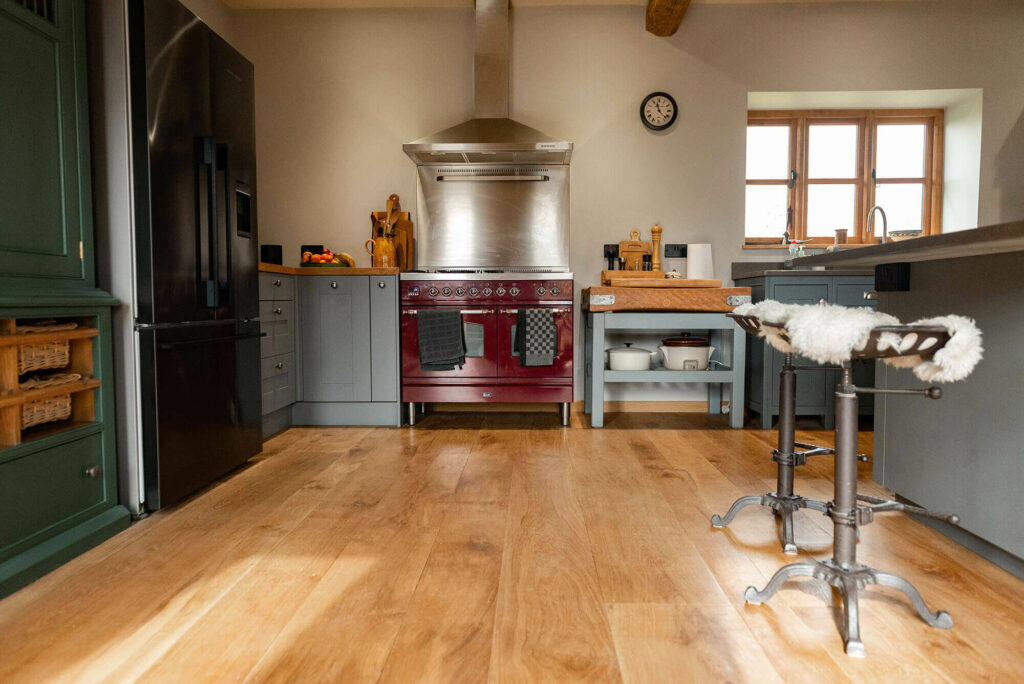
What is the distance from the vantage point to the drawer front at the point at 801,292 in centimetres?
343

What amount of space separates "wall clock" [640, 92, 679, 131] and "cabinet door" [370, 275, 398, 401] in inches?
75.7

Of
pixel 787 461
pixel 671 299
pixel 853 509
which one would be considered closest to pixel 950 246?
pixel 853 509

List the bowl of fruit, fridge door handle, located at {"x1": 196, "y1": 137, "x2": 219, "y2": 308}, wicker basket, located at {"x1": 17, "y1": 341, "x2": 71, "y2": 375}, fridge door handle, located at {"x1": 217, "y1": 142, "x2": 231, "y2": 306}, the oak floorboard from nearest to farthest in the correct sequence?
the oak floorboard, wicker basket, located at {"x1": 17, "y1": 341, "x2": 71, "y2": 375}, fridge door handle, located at {"x1": 196, "y1": 137, "x2": 219, "y2": 308}, fridge door handle, located at {"x1": 217, "y1": 142, "x2": 231, "y2": 306}, the bowl of fruit

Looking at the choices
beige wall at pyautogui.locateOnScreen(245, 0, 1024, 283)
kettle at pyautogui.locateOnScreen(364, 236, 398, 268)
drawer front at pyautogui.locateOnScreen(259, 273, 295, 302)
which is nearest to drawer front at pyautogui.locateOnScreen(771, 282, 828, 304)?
beige wall at pyautogui.locateOnScreen(245, 0, 1024, 283)

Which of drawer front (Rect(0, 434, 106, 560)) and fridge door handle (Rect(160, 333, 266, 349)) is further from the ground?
fridge door handle (Rect(160, 333, 266, 349))

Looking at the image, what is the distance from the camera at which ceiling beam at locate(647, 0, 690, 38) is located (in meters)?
3.60

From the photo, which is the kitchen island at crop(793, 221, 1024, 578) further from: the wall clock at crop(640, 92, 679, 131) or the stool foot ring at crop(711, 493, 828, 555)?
the wall clock at crop(640, 92, 679, 131)

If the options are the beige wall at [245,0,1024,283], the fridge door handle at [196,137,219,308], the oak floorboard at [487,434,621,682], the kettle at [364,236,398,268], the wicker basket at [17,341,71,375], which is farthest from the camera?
the beige wall at [245,0,1024,283]

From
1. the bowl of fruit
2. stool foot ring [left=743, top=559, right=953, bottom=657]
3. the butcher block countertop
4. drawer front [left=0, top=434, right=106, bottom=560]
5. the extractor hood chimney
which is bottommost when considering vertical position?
stool foot ring [left=743, top=559, right=953, bottom=657]

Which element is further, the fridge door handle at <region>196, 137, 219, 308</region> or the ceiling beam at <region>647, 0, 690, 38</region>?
the ceiling beam at <region>647, 0, 690, 38</region>

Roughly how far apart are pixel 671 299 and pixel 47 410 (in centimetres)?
280

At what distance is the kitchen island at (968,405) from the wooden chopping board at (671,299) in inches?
55.4

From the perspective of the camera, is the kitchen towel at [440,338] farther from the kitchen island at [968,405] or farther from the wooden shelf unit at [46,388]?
the kitchen island at [968,405]

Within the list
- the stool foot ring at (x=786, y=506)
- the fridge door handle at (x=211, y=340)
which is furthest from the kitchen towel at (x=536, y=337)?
the stool foot ring at (x=786, y=506)
